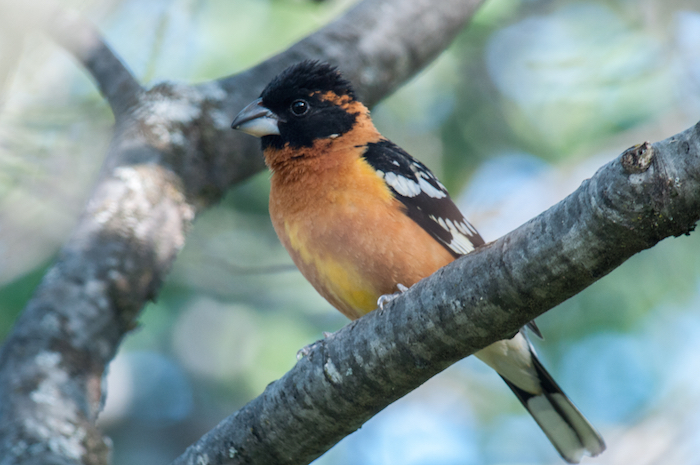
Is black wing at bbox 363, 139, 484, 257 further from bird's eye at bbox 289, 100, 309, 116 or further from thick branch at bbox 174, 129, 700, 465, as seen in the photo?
thick branch at bbox 174, 129, 700, 465

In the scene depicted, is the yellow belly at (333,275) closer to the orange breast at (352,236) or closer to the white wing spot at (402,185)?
the orange breast at (352,236)

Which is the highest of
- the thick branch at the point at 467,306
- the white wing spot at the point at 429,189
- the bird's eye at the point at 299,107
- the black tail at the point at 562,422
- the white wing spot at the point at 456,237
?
the bird's eye at the point at 299,107

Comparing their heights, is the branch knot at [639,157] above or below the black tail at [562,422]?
above

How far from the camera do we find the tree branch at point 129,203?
371cm

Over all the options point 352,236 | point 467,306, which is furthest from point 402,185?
point 467,306

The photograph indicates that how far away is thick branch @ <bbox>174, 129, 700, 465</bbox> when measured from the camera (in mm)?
1989

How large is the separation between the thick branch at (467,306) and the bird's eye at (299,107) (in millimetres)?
2278

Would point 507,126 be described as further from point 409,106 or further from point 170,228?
point 170,228

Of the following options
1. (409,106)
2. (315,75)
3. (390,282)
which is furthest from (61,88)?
(409,106)

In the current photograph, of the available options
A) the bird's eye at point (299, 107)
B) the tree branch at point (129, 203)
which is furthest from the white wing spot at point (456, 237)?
the tree branch at point (129, 203)

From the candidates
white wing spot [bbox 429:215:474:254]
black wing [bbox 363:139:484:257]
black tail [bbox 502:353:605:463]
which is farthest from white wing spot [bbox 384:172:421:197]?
black tail [bbox 502:353:605:463]

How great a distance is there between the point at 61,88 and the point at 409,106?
4.43 meters

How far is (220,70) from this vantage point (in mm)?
7621

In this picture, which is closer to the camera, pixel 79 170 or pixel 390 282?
pixel 390 282
